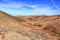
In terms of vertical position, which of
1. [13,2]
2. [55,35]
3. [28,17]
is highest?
[13,2]

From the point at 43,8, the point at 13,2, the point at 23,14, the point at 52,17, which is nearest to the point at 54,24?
the point at 52,17

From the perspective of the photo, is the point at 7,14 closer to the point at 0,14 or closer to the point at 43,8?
the point at 0,14

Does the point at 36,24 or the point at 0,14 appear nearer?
the point at 0,14

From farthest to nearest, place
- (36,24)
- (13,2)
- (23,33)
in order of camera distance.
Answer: (36,24) → (13,2) → (23,33)

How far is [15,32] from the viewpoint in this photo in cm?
408

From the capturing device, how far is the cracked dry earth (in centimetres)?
396

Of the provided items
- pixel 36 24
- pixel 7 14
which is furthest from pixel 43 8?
pixel 7 14

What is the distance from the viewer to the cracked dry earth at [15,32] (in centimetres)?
396

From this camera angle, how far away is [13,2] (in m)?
4.71

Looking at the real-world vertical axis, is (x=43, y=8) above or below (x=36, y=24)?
above

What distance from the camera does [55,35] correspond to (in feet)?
15.9

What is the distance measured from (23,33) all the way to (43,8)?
991 millimetres

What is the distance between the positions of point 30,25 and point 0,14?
733 mm

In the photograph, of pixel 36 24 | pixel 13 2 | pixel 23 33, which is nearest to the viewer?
pixel 23 33
